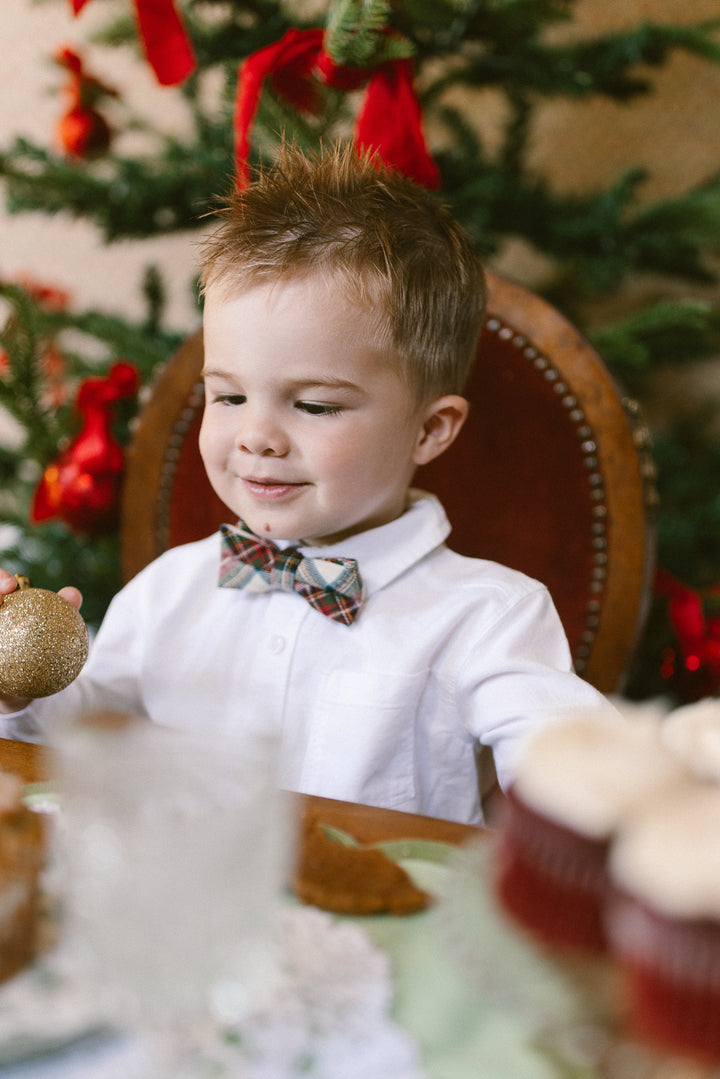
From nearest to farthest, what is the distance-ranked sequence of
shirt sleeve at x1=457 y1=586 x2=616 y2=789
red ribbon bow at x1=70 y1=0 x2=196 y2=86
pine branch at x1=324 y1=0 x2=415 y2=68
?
shirt sleeve at x1=457 y1=586 x2=616 y2=789
pine branch at x1=324 y1=0 x2=415 y2=68
red ribbon bow at x1=70 y1=0 x2=196 y2=86

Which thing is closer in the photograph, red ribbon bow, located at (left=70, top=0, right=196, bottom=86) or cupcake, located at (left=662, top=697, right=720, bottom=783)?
cupcake, located at (left=662, top=697, right=720, bottom=783)

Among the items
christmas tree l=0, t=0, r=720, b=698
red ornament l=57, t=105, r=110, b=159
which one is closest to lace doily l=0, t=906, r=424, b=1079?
christmas tree l=0, t=0, r=720, b=698

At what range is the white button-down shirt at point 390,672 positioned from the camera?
2.97 ft

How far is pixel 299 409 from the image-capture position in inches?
35.3

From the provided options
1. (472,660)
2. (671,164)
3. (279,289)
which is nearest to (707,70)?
(671,164)

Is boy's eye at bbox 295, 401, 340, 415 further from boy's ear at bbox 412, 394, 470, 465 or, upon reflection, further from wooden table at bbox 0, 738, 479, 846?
wooden table at bbox 0, 738, 479, 846

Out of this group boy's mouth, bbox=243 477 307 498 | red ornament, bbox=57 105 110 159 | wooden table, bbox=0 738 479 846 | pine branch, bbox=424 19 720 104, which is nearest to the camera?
wooden table, bbox=0 738 479 846

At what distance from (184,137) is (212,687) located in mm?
1178

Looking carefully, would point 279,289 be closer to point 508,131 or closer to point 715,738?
point 715,738

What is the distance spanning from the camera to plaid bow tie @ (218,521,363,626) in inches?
37.0

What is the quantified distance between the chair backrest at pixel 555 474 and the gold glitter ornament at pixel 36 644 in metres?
0.60

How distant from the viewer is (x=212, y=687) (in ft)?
3.41

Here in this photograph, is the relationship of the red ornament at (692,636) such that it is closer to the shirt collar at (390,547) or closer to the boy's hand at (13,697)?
the shirt collar at (390,547)

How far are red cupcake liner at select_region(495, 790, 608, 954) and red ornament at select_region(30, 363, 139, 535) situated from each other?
1211mm
